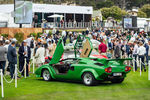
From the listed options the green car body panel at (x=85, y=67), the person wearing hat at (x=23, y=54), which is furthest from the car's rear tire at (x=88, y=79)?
the person wearing hat at (x=23, y=54)

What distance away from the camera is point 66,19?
6481 centimetres

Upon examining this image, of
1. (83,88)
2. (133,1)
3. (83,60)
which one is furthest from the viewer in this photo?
(133,1)

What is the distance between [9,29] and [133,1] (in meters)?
94.5

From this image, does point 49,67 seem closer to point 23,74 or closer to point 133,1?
point 23,74

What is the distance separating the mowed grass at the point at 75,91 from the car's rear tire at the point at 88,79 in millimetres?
198

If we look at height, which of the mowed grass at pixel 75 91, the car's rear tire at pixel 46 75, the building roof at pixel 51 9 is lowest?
the mowed grass at pixel 75 91

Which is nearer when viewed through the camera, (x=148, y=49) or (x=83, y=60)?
(x=83, y=60)

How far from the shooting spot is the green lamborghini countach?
46.8 feet

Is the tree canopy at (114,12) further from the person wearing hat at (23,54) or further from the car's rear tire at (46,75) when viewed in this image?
the car's rear tire at (46,75)

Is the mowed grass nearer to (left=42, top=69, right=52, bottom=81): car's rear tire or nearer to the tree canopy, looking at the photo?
(left=42, top=69, right=52, bottom=81): car's rear tire

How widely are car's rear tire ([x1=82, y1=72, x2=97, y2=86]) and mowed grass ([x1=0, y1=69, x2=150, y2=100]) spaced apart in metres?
0.20

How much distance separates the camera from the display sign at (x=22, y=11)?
40.7 m

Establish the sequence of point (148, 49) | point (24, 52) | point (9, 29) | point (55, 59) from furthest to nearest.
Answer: point (9, 29), point (148, 49), point (24, 52), point (55, 59)

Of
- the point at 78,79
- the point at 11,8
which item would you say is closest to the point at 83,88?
the point at 78,79
